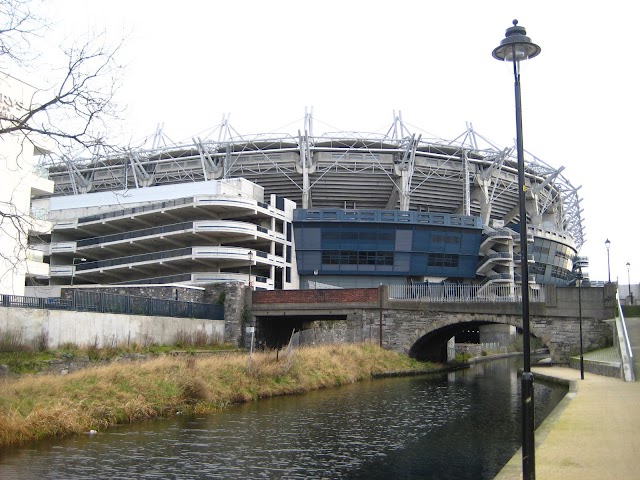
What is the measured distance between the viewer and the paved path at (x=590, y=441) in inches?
436

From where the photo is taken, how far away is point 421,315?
49438 millimetres

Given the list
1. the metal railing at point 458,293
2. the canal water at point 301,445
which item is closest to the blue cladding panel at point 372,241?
the metal railing at point 458,293

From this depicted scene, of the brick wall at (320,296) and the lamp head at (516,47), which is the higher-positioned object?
the lamp head at (516,47)

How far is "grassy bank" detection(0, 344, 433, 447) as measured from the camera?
18.9m

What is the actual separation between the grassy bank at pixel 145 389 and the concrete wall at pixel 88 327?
4.71m

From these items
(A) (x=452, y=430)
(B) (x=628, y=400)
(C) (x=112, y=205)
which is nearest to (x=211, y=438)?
(A) (x=452, y=430)

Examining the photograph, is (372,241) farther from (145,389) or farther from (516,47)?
(516,47)

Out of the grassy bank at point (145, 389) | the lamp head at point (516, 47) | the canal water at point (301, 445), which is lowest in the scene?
the canal water at point (301, 445)

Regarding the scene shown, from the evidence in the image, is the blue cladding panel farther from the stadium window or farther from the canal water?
the canal water

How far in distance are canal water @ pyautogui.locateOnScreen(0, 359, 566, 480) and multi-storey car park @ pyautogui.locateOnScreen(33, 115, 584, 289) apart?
43.4 meters

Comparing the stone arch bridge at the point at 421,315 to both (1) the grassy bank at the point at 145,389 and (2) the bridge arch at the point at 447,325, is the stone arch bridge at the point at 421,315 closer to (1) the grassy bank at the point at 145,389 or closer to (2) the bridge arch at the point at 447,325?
(2) the bridge arch at the point at 447,325

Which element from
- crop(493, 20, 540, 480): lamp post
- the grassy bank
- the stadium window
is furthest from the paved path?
the stadium window

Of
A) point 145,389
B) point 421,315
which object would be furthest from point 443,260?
point 145,389

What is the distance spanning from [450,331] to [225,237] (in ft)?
88.1
